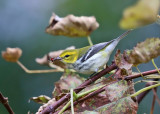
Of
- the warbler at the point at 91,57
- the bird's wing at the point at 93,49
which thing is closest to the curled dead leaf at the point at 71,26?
the warbler at the point at 91,57

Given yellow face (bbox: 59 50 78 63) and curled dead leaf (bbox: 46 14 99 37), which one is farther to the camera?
yellow face (bbox: 59 50 78 63)

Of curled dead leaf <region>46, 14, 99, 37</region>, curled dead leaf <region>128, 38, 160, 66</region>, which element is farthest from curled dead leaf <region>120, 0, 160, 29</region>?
curled dead leaf <region>46, 14, 99, 37</region>

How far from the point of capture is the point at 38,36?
3658 millimetres

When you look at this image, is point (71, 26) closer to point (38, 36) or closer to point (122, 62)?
point (122, 62)

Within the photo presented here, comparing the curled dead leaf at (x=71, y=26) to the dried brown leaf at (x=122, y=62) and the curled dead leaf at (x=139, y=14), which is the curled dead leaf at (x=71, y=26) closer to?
the dried brown leaf at (x=122, y=62)

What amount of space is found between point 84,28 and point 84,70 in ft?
1.13

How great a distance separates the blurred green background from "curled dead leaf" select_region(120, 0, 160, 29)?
2.46 metres

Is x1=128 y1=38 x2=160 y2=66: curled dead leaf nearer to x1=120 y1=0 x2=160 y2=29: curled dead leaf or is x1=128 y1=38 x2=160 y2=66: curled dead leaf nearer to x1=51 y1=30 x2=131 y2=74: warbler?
x1=120 y1=0 x2=160 y2=29: curled dead leaf

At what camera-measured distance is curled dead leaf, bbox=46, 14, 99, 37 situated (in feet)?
2.81

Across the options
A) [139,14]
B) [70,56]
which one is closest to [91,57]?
[70,56]

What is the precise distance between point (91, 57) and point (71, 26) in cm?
41

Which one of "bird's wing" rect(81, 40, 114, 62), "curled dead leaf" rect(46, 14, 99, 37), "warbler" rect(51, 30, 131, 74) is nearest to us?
"curled dead leaf" rect(46, 14, 99, 37)

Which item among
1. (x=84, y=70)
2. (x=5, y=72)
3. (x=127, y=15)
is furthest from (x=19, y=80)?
(x=127, y=15)

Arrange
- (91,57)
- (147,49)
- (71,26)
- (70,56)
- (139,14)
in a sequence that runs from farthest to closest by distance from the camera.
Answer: (70,56) → (91,57) → (71,26) → (147,49) → (139,14)
